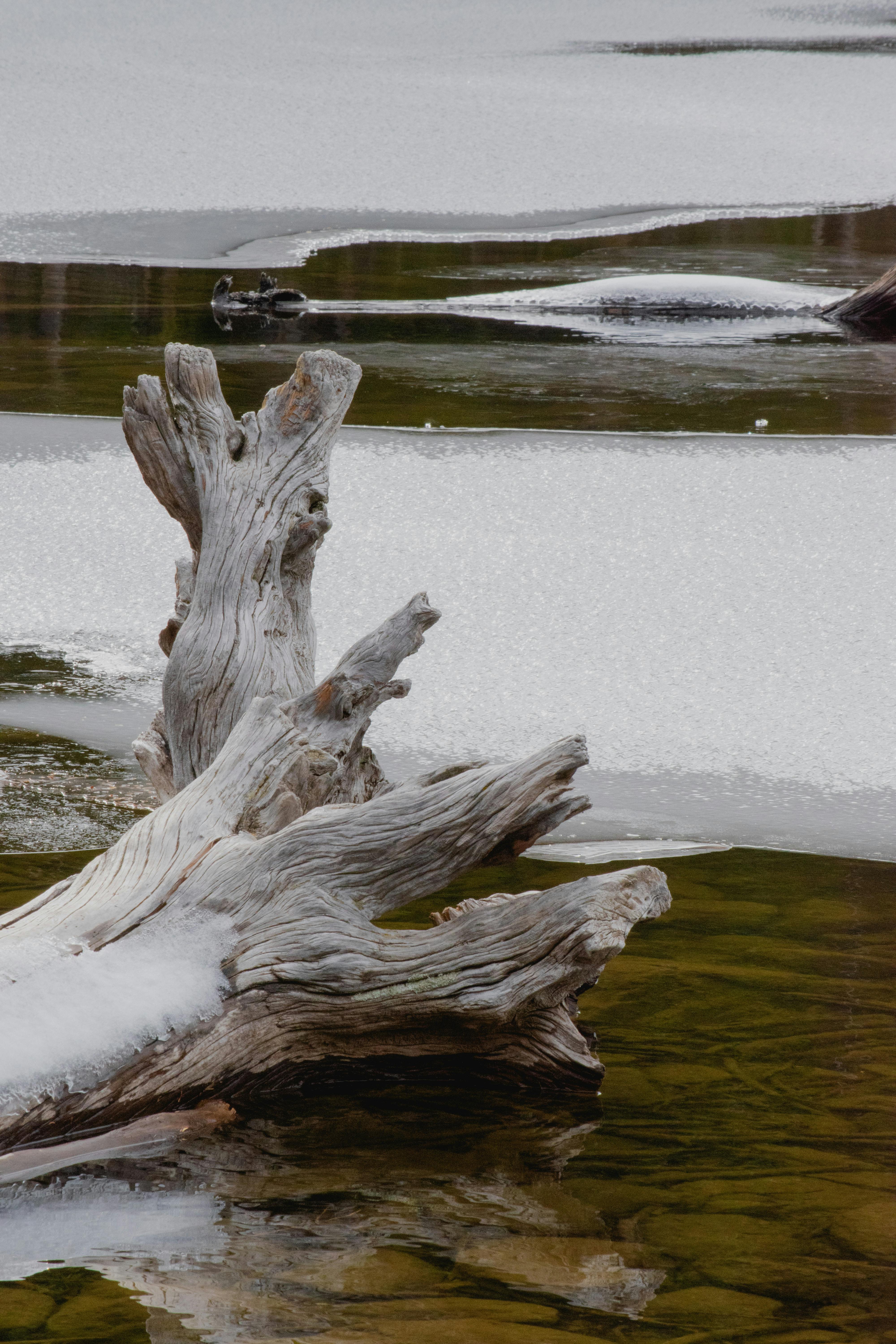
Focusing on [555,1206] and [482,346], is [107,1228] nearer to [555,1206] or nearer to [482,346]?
[555,1206]

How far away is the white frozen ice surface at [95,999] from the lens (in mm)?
1984

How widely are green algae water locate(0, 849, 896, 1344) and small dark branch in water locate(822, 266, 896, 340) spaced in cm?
623

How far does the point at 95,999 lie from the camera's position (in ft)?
6.82

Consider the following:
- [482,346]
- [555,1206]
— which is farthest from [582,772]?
[482,346]

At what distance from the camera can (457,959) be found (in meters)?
2.20

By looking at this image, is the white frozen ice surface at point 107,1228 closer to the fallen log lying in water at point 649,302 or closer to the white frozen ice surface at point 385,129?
the fallen log lying in water at point 649,302

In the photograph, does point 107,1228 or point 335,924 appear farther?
point 335,924

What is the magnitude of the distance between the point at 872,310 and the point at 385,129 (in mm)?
6497

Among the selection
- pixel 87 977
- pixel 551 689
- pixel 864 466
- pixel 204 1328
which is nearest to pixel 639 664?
pixel 551 689

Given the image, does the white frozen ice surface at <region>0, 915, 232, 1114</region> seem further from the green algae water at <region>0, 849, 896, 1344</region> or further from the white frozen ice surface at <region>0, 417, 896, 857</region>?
the white frozen ice surface at <region>0, 417, 896, 857</region>

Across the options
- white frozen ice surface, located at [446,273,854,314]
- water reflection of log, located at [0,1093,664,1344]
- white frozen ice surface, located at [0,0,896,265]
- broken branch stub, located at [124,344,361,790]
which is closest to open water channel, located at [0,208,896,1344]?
water reflection of log, located at [0,1093,664,1344]

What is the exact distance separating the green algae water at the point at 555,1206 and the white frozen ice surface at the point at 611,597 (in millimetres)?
822

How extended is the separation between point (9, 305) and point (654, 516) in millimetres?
4822

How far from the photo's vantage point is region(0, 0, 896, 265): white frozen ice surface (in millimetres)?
11195
